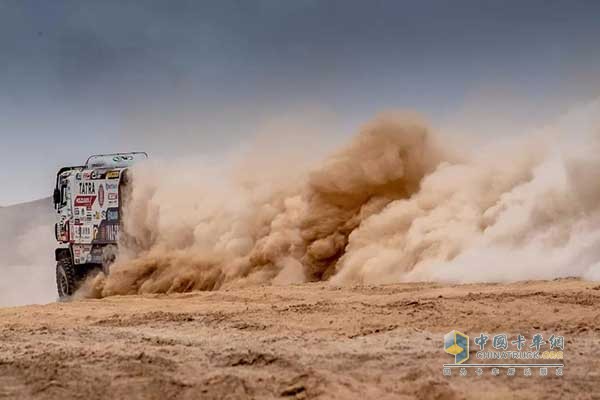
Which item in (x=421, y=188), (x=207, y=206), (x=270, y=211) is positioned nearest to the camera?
(x=421, y=188)

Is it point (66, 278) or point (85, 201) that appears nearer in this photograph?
point (85, 201)

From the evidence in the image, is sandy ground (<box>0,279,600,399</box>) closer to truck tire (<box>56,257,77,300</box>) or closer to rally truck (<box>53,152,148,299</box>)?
rally truck (<box>53,152,148,299</box>)

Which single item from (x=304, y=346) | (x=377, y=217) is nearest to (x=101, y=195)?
(x=377, y=217)

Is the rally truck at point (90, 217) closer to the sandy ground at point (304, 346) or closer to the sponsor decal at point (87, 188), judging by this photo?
the sponsor decal at point (87, 188)

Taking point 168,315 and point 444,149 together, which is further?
point 444,149

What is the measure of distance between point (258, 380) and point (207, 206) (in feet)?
39.7

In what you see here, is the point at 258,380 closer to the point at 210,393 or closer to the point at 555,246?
the point at 210,393

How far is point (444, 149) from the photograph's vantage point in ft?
45.7

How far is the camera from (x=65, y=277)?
1673 centimetres

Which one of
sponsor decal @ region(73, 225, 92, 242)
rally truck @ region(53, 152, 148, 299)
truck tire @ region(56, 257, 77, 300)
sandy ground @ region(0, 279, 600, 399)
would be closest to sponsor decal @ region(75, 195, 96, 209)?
rally truck @ region(53, 152, 148, 299)

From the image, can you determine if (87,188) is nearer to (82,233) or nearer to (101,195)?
(101,195)

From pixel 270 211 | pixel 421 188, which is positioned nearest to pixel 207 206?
pixel 270 211

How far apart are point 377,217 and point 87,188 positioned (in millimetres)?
7604

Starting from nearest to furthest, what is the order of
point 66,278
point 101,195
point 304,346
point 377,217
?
1. point 304,346
2. point 377,217
3. point 101,195
4. point 66,278
